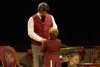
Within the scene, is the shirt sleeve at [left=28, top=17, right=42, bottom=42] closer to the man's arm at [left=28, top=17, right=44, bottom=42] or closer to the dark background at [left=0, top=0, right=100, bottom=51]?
the man's arm at [left=28, top=17, right=44, bottom=42]

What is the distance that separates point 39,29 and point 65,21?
405 centimetres

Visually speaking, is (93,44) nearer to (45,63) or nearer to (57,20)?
(57,20)

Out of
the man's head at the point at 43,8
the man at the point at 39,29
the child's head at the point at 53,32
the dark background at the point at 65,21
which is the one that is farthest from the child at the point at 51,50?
the dark background at the point at 65,21

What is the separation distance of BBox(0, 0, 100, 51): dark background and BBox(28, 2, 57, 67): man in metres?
3.74

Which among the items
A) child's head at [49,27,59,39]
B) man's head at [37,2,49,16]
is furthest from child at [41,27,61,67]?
man's head at [37,2,49,16]

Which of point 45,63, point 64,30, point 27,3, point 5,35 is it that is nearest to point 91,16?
point 64,30

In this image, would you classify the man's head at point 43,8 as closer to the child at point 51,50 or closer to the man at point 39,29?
the man at point 39,29

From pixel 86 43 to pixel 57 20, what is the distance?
872 millimetres

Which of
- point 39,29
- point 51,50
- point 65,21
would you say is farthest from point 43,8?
point 65,21

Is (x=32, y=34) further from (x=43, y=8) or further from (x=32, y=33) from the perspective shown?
(x=43, y=8)

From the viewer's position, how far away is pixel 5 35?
7.54m

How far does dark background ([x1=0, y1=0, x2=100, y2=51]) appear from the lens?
25.0 ft

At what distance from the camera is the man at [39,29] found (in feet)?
12.4

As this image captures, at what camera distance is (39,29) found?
3865 mm
